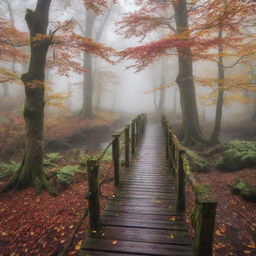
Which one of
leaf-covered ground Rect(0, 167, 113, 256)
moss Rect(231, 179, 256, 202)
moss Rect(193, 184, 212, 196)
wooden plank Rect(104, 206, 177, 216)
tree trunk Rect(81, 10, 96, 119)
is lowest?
leaf-covered ground Rect(0, 167, 113, 256)

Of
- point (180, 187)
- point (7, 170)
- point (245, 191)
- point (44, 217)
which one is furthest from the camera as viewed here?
point (7, 170)

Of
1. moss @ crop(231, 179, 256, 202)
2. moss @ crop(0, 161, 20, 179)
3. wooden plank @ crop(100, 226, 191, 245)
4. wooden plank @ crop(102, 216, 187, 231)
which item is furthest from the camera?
moss @ crop(0, 161, 20, 179)

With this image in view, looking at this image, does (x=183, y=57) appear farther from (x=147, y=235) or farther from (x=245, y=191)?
(x=147, y=235)

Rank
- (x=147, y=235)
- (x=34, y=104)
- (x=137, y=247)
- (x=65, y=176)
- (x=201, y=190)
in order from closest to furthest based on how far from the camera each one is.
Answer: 1. (x=201, y=190)
2. (x=137, y=247)
3. (x=147, y=235)
4. (x=34, y=104)
5. (x=65, y=176)

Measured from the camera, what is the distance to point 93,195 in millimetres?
3602

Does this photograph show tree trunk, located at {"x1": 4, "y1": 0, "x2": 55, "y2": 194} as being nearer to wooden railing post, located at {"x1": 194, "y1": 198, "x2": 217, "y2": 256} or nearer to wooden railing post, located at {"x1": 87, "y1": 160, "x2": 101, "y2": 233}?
wooden railing post, located at {"x1": 87, "y1": 160, "x2": 101, "y2": 233}

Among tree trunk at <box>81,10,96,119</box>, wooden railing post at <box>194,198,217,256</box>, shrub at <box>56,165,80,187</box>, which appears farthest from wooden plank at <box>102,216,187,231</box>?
tree trunk at <box>81,10,96,119</box>

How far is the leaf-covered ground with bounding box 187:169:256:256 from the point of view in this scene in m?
3.78

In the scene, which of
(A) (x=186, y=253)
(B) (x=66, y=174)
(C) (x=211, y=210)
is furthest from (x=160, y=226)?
(B) (x=66, y=174)

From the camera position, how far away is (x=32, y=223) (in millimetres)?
4836

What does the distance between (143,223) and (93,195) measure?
46.5 inches

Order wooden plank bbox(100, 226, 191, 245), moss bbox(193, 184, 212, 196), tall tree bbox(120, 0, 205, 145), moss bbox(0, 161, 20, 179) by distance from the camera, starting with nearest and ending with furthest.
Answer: moss bbox(193, 184, 212, 196) < wooden plank bbox(100, 226, 191, 245) < moss bbox(0, 161, 20, 179) < tall tree bbox(120, 0, 205, 145)

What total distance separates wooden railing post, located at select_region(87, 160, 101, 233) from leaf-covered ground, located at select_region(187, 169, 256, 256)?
7.12 feet

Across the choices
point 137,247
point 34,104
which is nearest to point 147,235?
point 137,247
